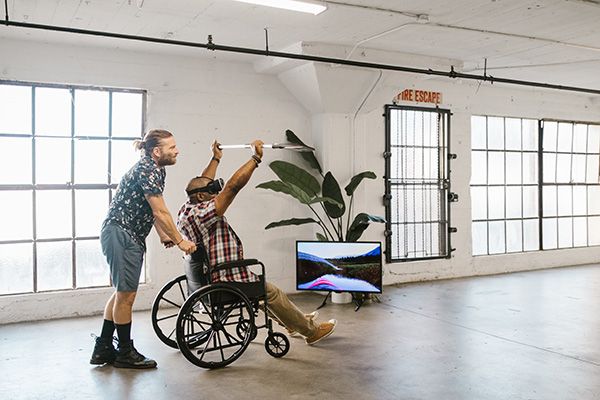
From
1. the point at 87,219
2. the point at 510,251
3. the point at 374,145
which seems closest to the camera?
the point at 87,219

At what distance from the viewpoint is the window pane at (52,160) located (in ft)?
18.2

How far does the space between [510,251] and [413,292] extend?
8.07 ft

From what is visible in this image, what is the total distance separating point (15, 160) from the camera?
5.46 metres

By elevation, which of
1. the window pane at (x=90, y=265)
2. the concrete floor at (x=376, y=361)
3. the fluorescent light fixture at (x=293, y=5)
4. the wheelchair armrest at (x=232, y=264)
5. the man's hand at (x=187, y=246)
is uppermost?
the fluorescent light fixture at (x=293, y=5)

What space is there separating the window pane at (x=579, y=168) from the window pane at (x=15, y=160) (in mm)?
7814

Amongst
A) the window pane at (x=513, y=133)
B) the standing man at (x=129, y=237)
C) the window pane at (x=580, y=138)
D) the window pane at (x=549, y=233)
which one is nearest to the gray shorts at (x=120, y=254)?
the standing man at (x=129, y=237)

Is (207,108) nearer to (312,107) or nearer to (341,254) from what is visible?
(312,107)

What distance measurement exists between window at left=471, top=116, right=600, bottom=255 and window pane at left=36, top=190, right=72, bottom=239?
5233 millimetres

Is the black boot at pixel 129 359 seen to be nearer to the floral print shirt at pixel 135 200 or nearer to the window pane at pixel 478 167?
the floral print shirt at pixel 135 200

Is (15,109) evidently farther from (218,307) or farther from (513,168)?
(513,168)

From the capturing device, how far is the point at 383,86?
21.5ft

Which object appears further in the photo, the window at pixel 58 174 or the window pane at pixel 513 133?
the window pane at pixel 513 133

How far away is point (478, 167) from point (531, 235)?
1449 millimetres

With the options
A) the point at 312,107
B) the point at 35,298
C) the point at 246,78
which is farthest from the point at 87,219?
the point at 312,107
